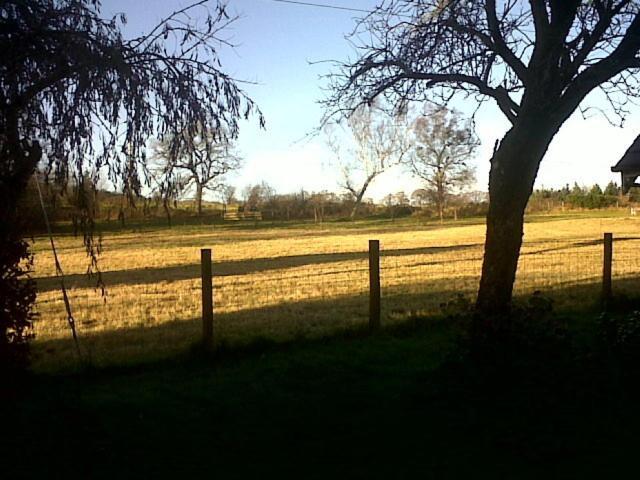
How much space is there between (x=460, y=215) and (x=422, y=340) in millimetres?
43360

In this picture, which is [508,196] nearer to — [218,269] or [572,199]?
[218,269]

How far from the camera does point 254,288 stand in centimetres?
1695

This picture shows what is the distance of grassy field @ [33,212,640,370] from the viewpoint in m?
9.80

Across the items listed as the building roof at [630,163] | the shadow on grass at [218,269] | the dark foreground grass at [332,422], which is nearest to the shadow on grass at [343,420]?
the dark foreground grass at [332,422]

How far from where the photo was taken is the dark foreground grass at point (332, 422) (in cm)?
496

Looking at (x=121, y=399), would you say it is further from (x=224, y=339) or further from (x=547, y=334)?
(x=547, y=334)

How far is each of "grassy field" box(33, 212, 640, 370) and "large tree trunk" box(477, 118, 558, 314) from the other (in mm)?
2692

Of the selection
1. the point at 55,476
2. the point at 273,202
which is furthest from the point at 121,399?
the point at 273,202

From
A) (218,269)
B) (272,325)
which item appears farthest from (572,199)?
(272,325)

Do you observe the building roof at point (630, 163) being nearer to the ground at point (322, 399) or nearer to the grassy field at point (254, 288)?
the ground at point (322, 399)

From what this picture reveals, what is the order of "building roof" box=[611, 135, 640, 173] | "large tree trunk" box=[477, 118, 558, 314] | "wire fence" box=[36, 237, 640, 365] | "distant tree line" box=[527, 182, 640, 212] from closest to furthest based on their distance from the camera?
→ "large tree trunk" box=[477, 118, 558, 314] < "wire fence" box=[36, 237, 640, 365] < "building roof" box=[611, 135, 640, 173] < "distant tree line" box=[527, 182, 640, 212]

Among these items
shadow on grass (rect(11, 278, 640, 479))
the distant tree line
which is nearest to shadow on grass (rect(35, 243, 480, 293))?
shadow on grass (rect(11, 278, 640, 479))

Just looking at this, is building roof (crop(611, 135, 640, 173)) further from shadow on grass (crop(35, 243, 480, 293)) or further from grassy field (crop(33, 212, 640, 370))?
shadow on grass (crop(35, 243, 480, 293))

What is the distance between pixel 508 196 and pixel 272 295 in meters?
7.84
